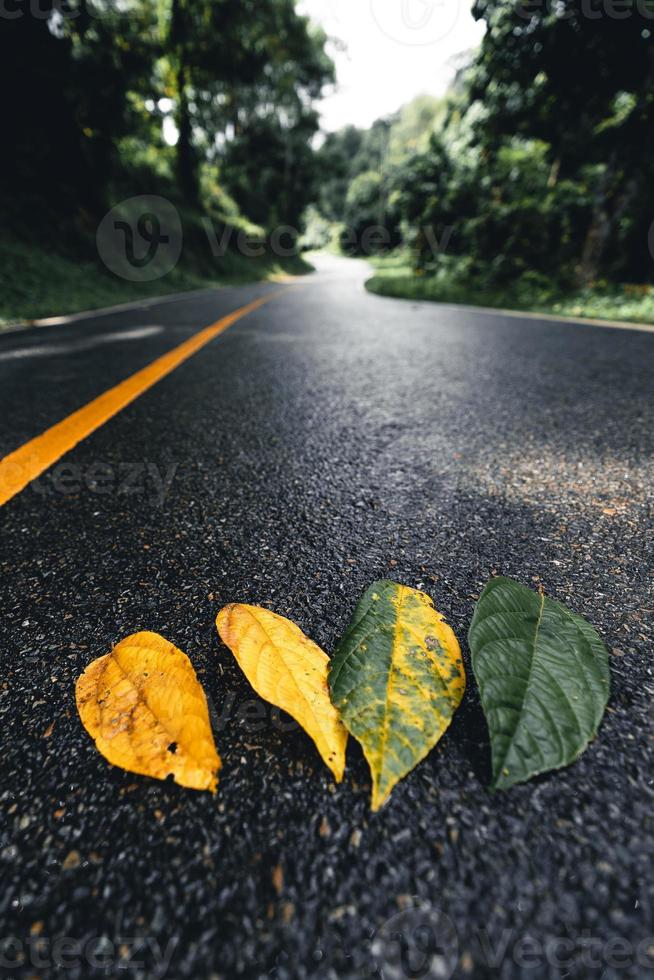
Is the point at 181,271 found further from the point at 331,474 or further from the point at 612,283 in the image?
the point at 331,474

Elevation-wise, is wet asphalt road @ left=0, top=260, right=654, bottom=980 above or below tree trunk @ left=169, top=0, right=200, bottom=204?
below

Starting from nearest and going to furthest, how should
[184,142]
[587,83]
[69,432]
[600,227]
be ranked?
[69,432], [587,83], [600,227], [184,142]

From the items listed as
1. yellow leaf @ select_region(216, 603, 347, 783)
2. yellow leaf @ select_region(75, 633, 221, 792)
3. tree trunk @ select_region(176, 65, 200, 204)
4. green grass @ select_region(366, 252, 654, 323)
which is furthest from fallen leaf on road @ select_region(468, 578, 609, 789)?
tree trunk @ select_region(176, 65, 200, 204)

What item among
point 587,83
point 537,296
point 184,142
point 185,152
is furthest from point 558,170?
point 184,142

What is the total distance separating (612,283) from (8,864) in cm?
978

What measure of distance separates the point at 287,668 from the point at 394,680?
0.15m

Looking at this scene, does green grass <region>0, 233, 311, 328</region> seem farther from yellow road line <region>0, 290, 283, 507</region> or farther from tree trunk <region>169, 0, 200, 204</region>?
tree trunk <region>169, 0, 200, 204</region>

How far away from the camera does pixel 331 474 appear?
144cm

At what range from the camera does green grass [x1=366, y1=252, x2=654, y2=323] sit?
6312mm

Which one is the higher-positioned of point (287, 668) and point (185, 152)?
point (185, 152)

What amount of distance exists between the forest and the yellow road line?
19.7 ft

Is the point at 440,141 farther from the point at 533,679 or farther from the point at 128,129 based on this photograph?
the point at 533,679

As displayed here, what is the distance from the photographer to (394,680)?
65 centimetres

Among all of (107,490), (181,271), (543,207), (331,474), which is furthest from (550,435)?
(181,271)
